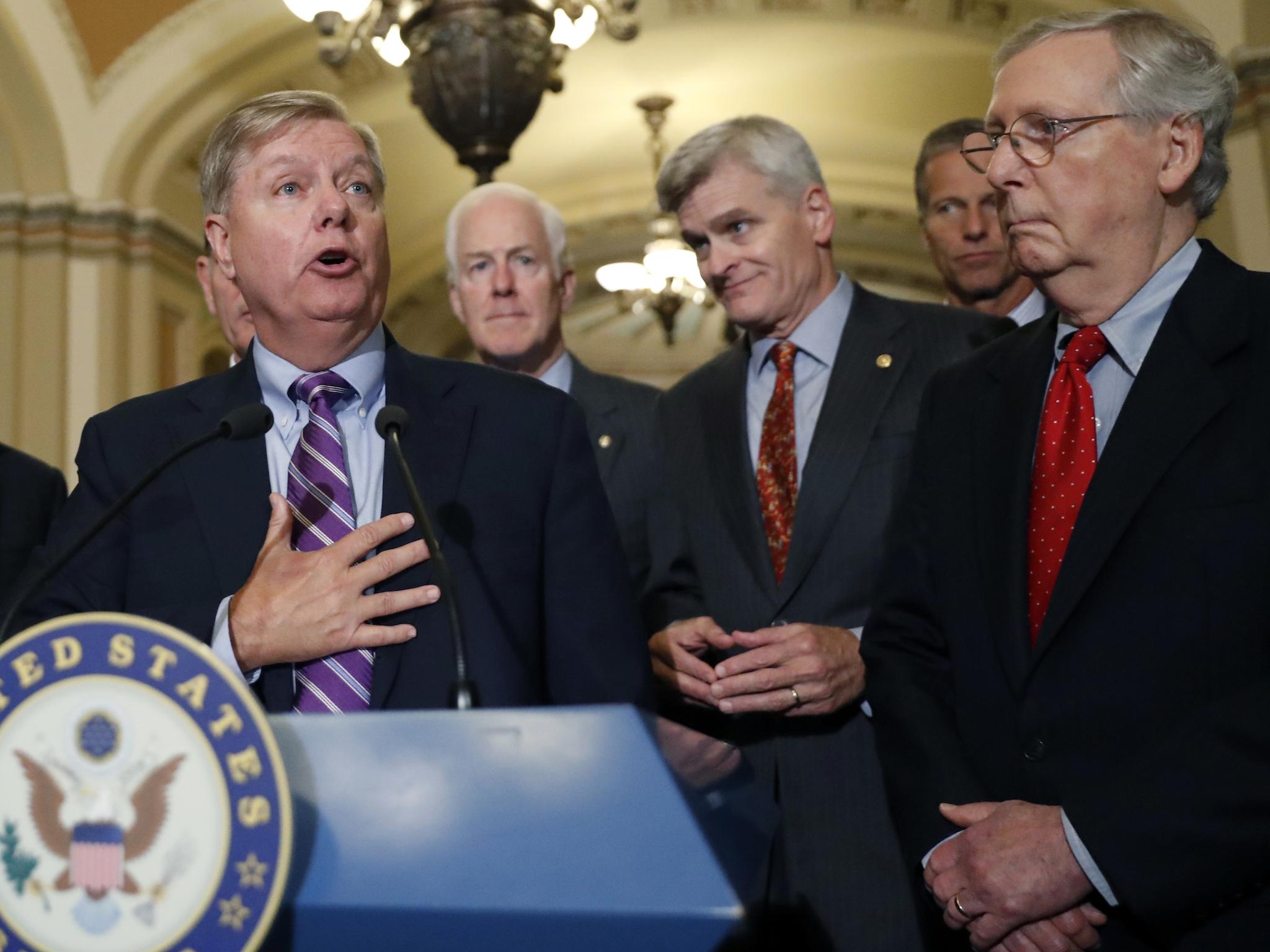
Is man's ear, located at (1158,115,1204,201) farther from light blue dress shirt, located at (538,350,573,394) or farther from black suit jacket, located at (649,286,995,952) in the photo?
light blue dress shirt, located at (538,350,573,394)

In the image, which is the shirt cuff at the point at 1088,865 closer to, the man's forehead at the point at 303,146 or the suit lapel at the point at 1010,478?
the suit lapel at the point at 1010,478

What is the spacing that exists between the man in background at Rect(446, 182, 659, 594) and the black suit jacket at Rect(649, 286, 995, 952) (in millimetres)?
473

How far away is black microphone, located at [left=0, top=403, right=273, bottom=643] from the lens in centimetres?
121

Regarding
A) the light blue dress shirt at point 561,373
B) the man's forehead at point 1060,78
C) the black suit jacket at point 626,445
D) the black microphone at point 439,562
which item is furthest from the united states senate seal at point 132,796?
the light blue dress shirt at point 561,373

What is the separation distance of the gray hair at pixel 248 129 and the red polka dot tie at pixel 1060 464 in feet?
3.11

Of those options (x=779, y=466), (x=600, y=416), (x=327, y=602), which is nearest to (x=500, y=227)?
(x=600, y=416)

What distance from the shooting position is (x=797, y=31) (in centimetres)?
933

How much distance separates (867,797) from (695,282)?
8486mm

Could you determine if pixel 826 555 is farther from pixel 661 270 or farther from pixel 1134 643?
pixel 661 270

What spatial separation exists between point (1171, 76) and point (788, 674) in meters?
0.97

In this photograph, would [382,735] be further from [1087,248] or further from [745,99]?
[745,99]

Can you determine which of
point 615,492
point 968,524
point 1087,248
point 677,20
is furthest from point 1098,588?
point 677,20

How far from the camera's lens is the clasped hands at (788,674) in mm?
2072

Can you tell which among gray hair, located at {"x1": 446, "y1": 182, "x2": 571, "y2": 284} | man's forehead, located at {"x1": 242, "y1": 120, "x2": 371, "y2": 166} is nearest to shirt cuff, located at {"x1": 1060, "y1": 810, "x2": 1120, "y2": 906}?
man's forehead, located at {"x1": 242, "y1": 120, "x2": 371, "y2": 166}
